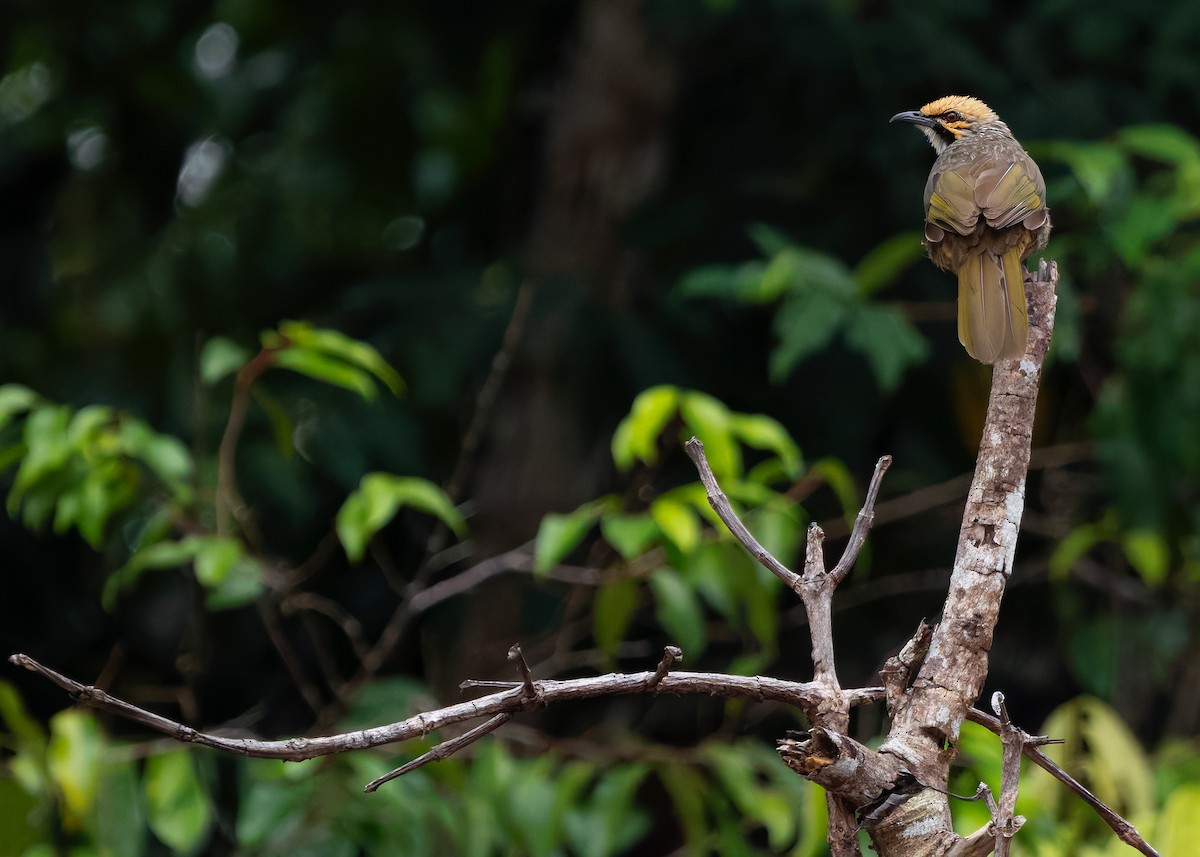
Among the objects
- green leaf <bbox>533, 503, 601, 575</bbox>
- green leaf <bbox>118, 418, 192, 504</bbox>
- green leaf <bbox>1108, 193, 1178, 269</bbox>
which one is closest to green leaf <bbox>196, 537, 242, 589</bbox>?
green leaf <bbox>118, 418, 192, 504</bbox>

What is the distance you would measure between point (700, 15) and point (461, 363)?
1.23 m

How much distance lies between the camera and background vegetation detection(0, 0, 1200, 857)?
11.4ft

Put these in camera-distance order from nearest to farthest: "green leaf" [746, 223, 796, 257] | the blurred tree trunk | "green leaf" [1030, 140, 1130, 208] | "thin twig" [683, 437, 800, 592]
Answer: "thin twig" [683, 437, 800, 592] < "green leaf" [1030, 140, 1130, 208] < "green leaf" [746, 223, 796, 257] < the blurred tree trunk

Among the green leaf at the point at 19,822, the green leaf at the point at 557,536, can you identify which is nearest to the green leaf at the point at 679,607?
the green leaf at the point at 557,536

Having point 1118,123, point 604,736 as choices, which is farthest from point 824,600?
point 1118,123

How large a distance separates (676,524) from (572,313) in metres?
1.61

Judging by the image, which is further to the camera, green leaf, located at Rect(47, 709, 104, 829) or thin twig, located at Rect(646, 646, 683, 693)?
green leaf, located at Rect(47, 709, 104, 829)

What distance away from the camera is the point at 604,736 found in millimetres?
3547

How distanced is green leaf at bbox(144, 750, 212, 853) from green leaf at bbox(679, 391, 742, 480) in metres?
1.18

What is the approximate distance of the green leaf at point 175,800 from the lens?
2.49m

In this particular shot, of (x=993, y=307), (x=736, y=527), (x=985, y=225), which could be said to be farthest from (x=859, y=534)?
(x=985, y=225)

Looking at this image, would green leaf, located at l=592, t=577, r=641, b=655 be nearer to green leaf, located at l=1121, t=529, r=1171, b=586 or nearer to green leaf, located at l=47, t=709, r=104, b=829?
green leaf, located at l=47, t=709, r=104, b=829

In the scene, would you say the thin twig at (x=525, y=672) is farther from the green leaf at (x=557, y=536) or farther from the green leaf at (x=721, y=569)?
the green leaf at (x=721, y=569)

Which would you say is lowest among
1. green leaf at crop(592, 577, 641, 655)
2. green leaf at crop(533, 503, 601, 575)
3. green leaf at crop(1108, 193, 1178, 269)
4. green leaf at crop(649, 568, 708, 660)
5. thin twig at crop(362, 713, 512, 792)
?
green leaf at crop(592, 577, 641, 655)
